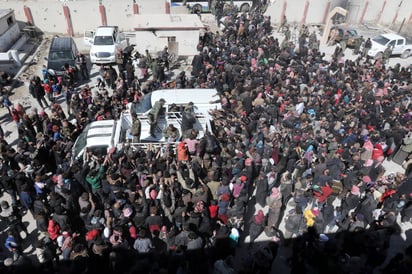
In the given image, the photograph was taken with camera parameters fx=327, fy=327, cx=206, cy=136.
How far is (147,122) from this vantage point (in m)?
11.0

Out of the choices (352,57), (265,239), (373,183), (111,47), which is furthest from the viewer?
(352,57)

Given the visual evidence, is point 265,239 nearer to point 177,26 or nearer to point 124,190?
A: point 124,190

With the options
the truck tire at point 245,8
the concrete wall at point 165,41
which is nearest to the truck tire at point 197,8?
the truck tire at point 245,8

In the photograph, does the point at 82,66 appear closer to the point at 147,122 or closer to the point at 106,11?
the point at 147,122

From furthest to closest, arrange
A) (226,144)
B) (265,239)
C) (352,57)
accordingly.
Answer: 1. (352,57)
2. (226,144)
3. (265,239)

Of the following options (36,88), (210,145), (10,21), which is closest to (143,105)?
(210,145)

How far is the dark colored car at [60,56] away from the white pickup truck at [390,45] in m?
18.2

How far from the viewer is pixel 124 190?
845 centimetres

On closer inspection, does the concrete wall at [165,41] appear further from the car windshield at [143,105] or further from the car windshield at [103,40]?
the car windshield at [143,105]

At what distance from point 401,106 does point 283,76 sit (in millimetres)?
4952

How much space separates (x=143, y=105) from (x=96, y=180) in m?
4.12

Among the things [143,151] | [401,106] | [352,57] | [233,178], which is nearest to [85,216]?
[143,151]

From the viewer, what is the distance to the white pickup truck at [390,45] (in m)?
21.0

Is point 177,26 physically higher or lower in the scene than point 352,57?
higher
